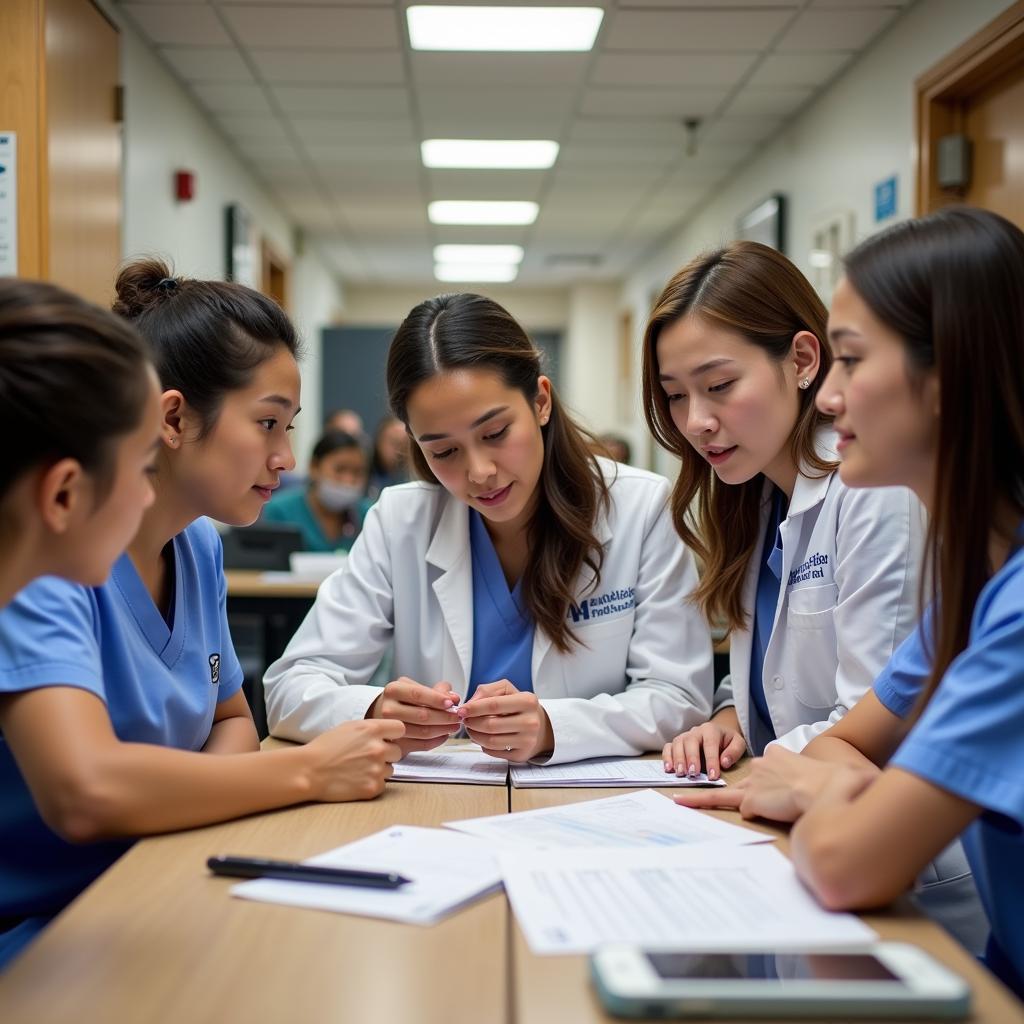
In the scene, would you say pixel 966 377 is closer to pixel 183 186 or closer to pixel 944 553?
pixel 944 553

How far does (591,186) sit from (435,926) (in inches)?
252

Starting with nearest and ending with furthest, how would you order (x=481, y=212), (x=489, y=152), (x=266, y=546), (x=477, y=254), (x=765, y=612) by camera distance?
1. (x=765, y=612)
2. (x=266, y=546)
3. (x=489, y=152)
4. (x=481, y=212)
5. (x=477, y=254)

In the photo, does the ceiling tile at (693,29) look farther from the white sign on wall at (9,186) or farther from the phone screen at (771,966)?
the phone screen at (771,966)

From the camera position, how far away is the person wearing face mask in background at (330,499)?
4.41 metres

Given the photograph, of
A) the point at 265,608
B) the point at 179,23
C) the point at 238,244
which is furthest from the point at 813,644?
the point at 238,244

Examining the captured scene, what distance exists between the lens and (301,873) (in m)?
0.98

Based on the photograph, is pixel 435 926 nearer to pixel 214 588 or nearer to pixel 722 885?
pixel 722 885

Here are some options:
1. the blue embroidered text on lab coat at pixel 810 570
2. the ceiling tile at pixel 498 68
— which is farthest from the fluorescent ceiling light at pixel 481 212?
the blue embroidered text on lab coat at pixel 810 570

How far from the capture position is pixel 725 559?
5.74 ft

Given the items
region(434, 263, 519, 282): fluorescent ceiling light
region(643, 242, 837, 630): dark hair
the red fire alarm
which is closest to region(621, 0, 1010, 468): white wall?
region(643, 242, 837, 630): dark hair

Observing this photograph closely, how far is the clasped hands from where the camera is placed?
4.69 feet

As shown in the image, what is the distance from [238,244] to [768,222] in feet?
9.05

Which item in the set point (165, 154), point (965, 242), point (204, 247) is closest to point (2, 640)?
point (965, 242)

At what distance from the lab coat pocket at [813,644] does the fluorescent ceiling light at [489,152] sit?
464 cm
